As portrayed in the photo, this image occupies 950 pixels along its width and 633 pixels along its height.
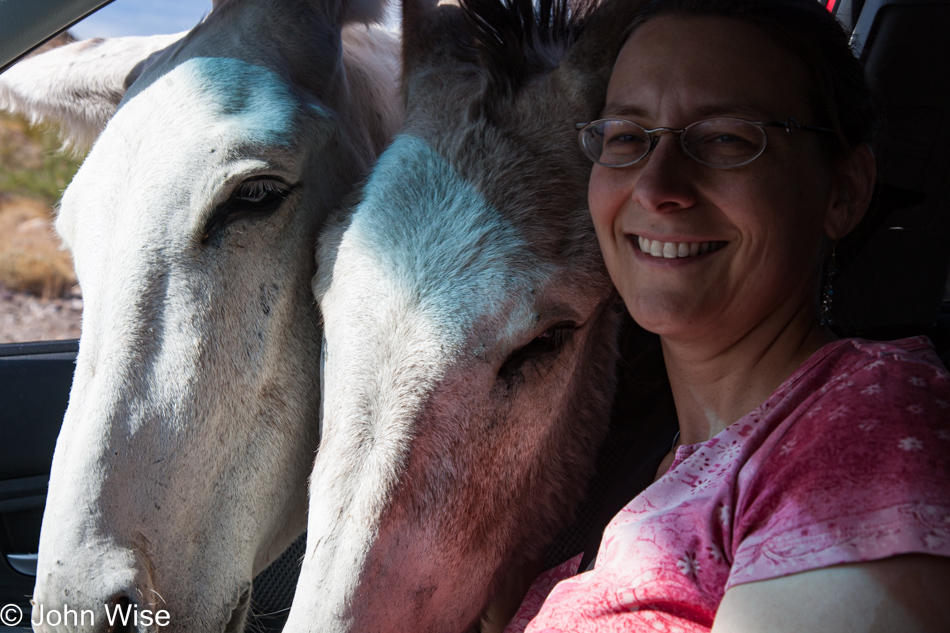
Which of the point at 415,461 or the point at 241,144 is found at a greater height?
the point at 241,144

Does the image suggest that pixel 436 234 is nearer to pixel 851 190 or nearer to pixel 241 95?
pixel 241 95

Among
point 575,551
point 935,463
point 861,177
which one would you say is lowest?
point 575,551

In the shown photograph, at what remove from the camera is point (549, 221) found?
1563mm

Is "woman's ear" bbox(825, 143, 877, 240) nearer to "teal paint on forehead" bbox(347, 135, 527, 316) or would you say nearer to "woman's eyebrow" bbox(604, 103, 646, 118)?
"woman's eyebrow" bbox(604, 103, 646, 118)

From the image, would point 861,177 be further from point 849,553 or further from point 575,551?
point 575,551

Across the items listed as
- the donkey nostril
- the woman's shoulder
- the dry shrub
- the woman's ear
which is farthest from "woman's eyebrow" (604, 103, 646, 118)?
the dry shrub

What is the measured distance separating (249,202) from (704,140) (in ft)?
3.65

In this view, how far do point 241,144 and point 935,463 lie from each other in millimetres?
1570

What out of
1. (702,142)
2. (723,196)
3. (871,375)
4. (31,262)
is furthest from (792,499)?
(31,262)

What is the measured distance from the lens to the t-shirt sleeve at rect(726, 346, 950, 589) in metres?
0.88

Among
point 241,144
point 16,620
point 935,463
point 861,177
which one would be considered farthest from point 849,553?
point 16,620

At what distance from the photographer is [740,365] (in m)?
1.45

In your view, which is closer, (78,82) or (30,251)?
(78,82)

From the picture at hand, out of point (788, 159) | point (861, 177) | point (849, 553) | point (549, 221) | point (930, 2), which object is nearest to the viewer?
point (849, 553)
